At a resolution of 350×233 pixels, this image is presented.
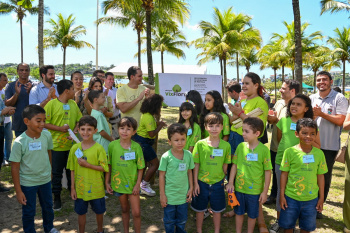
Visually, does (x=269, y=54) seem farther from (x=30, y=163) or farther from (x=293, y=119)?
(x=30, y=163)

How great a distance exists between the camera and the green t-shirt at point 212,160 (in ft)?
10.5

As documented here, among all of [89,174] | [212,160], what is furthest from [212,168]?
[89,174]

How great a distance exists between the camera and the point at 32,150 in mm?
3021

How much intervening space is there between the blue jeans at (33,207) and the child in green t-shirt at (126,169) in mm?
789

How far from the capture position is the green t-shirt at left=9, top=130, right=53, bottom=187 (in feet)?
9.62

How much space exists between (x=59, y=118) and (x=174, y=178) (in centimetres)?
211

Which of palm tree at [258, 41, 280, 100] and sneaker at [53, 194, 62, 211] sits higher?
palm tree at [258, 41, 280, 100]

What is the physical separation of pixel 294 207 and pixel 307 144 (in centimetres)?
76

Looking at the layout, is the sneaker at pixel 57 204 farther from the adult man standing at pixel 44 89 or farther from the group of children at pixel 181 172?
the adult man standing at pixel 44 89

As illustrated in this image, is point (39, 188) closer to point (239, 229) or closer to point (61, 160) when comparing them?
point (61, 160)

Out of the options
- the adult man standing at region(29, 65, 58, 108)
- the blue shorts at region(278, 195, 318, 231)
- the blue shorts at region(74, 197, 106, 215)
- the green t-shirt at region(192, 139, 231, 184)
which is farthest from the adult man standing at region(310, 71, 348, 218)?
the adult man standing at region(29, 65, 58, 108)

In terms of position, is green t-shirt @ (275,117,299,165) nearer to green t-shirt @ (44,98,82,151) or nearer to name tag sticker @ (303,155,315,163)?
name tag sticker @ (303,155,315,163)

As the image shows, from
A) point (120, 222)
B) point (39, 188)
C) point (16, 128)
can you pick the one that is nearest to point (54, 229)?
point (39, 188)

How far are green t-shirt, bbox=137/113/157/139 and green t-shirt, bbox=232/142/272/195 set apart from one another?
165 centimetres
